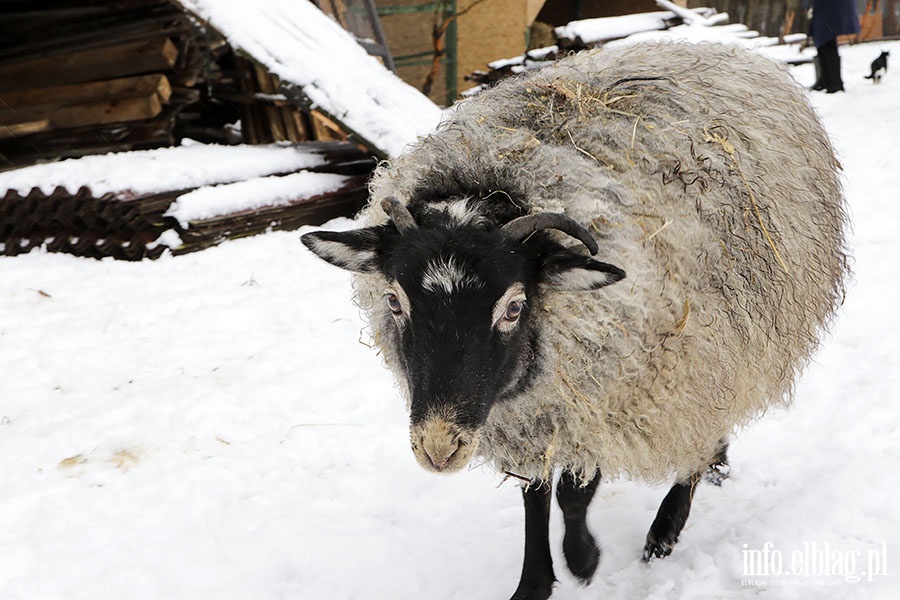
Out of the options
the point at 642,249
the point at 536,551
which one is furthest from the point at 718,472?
the point at 642,249

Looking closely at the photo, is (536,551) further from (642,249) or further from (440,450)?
(642,249)

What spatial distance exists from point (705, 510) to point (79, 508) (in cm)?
268

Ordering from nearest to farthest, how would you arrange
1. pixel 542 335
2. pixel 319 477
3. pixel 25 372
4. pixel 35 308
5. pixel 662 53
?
1. pixel 542 335
2. pixel 662 53
3. pixel 319 477
4. pixel 25 372
5. pixel 35 308

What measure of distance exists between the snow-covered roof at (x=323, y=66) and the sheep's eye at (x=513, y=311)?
4.63 metres

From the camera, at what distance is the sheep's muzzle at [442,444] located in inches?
87.7

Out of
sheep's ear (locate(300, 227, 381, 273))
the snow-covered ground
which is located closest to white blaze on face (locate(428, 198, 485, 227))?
sheep's ear (locate(300, 227, 381, 273))

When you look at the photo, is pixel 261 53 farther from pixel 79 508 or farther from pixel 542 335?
pixel 542 335

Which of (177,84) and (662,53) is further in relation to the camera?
(177,84)

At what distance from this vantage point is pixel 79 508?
3.32 metres

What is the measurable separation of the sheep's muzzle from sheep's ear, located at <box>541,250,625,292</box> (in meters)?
0.52

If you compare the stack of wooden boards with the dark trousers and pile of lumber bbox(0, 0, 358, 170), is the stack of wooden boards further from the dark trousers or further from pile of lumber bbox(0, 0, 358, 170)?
the dark trousers

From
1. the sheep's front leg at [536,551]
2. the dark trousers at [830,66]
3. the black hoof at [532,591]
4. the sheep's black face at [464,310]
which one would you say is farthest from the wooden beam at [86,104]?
the dark trousers at [830,66]

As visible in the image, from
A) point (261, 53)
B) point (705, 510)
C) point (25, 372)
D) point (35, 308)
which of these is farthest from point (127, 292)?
point (705, 510)

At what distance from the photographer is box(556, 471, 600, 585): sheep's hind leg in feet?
9.23
